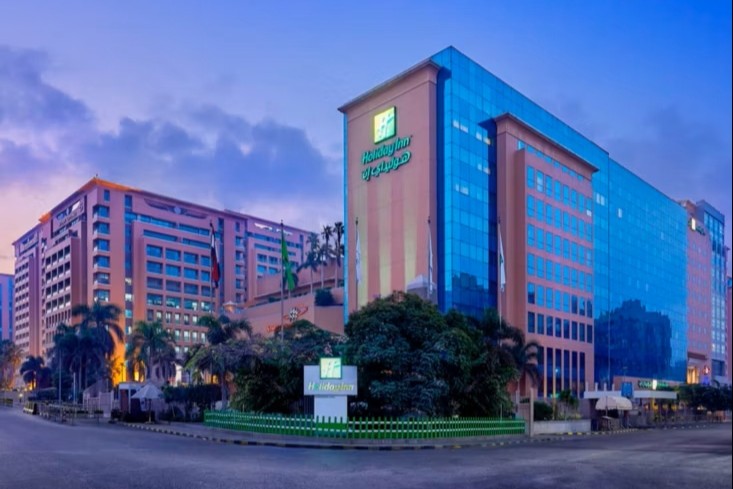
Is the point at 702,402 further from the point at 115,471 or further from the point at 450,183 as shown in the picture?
the point at 115,471

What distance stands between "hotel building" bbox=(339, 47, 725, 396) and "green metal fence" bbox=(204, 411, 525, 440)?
82.9 feet

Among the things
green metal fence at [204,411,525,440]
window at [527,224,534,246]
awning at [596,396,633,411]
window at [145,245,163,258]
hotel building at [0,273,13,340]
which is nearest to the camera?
green metal fence at [204,411,525,440]

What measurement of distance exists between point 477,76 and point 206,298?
8430cm

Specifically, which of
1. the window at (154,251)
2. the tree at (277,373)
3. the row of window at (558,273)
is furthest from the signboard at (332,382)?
the window at (154,251)

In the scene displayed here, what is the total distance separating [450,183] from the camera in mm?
64312

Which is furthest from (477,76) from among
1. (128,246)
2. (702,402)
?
(128,246)

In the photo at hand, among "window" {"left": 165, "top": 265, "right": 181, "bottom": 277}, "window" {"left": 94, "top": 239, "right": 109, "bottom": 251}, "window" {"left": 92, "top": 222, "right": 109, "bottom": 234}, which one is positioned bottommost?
"window" {"left": 165, "top": 265, "right": 181, "bottom": 277}

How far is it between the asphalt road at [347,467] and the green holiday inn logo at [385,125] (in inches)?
1871

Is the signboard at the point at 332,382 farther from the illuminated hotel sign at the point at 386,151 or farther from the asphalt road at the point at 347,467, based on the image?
the illuminated hotel sign at the point at 386,151

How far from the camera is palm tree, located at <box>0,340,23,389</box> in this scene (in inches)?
5241

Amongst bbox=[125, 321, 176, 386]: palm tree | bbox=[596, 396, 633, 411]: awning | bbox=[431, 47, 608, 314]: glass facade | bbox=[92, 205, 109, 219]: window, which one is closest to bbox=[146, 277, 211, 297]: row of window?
bbox=[92, 205, 109, 219]: window

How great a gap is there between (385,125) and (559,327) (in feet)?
98.4

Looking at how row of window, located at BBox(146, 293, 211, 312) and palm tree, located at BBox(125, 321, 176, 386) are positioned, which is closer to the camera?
palm tree, located at BBox(125, 321, 176, 386)

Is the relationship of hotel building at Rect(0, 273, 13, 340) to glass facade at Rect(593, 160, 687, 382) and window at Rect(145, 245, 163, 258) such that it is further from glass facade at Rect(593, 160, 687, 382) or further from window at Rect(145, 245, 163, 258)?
glass facade at Rect(593, 160, 687, 382)
